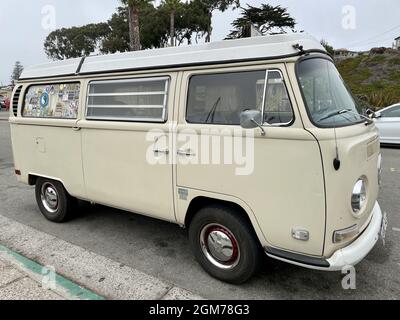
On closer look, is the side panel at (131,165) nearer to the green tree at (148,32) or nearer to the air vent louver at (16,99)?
the air vent louver at (16,99)

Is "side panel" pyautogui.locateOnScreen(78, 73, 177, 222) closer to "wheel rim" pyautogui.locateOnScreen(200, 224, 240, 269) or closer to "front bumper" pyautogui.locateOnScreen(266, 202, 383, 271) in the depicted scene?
"wheel rim" pyautogui.locateOnScreen(200, 224, 240, 269)

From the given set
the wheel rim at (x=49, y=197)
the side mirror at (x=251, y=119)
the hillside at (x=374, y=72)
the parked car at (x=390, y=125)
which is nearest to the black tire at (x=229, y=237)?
the side mirror at (x=251, y=119)

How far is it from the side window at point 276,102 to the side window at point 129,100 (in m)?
1.10

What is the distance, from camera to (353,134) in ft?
9.07

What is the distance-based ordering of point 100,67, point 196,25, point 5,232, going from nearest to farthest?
point 100,67, point 5,232, point 196,25

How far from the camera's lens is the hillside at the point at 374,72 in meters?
24.4

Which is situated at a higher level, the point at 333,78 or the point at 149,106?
the point at 333,78

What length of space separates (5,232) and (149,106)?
2.85m

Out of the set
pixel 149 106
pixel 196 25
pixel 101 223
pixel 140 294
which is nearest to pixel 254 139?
pixel 149 106

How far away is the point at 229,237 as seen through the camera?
10.4ft

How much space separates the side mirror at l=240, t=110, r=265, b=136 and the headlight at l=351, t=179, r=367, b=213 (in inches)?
34.2

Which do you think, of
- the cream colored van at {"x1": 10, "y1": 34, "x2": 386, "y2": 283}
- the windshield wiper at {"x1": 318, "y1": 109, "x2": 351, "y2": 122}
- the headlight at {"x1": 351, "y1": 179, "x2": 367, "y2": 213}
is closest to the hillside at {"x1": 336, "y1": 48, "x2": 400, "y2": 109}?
the windshield wiper at {"x1": 318, "y1": 109, "x2": 351, "y2": 122}

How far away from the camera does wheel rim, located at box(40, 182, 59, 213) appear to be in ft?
16.0
